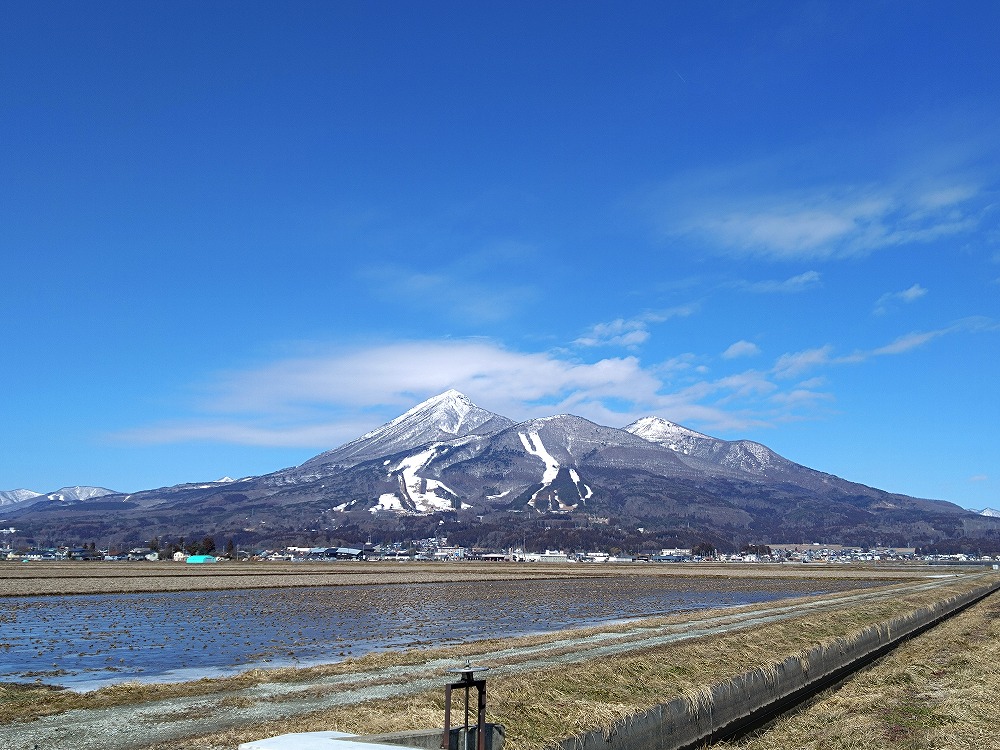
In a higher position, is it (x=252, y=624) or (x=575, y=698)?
(x=575, y=698)

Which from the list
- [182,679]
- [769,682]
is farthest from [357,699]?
[769,682]

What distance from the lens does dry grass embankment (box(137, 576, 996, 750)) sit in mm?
15211

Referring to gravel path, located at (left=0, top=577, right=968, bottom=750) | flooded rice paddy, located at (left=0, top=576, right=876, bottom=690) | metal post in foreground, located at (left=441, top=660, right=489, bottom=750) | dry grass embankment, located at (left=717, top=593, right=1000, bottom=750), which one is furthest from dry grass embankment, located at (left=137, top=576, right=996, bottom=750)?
flooded rice paddy, located at (left=0, top=576, right=876, bottom=690)

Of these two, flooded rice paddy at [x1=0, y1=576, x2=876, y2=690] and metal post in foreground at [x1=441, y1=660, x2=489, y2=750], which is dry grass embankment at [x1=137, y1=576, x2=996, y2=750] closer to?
→ metal post in foreground at [x1=441, y1=660, x2=489, y2=750]

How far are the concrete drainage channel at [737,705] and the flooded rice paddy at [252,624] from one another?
16.7m

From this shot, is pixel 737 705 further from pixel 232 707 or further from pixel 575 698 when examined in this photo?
pixel 232 707

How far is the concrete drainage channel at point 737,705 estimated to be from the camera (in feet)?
50.6

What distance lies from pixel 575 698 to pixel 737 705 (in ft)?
15.8

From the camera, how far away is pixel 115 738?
16.5 meters

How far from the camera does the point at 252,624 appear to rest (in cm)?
4634

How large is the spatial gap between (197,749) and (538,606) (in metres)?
50.5

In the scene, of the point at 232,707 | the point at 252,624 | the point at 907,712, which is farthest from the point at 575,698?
the point at 252,624

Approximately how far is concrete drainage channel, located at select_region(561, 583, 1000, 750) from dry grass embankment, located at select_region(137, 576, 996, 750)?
271 millimetres

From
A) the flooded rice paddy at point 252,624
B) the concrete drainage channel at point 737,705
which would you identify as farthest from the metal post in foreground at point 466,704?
the flooded rice paddy at point 252,624
